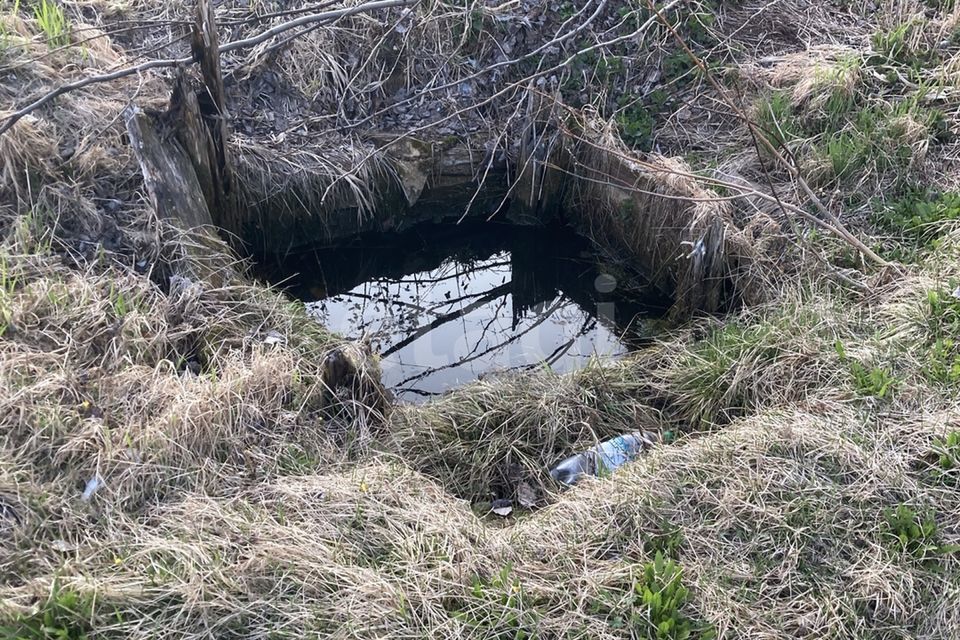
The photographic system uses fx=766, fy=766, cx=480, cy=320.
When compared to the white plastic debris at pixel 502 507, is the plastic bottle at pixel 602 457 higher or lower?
higher

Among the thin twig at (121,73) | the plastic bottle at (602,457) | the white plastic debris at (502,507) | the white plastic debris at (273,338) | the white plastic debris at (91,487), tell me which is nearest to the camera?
the white plastic debris at (91,487)

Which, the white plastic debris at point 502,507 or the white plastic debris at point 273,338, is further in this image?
the white plastic debris at point 273,338

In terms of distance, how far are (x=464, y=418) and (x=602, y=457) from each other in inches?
24.1

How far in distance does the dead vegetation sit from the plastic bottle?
89 millimetres

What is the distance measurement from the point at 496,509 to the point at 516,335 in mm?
1642

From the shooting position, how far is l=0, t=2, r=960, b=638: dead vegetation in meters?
2.19

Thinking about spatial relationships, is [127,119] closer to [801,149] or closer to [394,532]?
[394,532]

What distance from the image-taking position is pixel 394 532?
241 centimetres

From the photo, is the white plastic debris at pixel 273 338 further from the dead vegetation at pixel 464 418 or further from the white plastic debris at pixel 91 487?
the white plastic debris at pixel 91 487

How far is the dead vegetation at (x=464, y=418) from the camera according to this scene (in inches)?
86.4

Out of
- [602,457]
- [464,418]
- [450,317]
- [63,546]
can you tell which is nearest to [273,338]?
[464,418]

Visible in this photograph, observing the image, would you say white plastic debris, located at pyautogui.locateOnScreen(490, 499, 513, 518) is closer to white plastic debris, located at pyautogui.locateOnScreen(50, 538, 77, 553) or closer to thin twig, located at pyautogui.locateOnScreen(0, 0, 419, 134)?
white plastic debris, located at pyautogui.locateOnScreen(50, 538, 77, 553)

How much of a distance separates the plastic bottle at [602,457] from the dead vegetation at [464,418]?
89 millimetres

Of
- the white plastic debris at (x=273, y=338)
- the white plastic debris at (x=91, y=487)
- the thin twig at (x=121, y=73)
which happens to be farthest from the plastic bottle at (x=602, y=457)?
the thin twig at (x=121, y=73)
